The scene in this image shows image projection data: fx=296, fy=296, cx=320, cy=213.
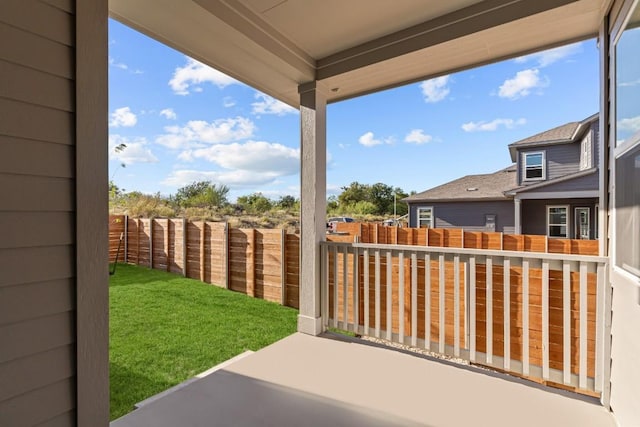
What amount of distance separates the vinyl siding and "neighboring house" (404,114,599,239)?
3443 millimetres

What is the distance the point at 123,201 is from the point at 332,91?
571 centimetres

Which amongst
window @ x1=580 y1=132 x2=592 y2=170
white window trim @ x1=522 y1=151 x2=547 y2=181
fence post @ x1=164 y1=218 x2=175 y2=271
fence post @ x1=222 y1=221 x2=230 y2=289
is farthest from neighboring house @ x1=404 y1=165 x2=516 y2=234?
fence post @ x1=164 y1=218 x2=175 y2=271

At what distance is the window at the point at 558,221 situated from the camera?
3.09m

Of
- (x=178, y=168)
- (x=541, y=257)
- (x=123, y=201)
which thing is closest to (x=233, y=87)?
(x=178, y=168)

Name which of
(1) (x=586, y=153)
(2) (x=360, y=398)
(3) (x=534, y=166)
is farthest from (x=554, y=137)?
(2) (x=360, y=398)

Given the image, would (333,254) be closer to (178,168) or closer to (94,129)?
(94,129)

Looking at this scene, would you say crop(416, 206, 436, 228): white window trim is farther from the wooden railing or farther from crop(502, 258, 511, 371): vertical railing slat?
crop(502, 258, 511, 371): vertical railing slat

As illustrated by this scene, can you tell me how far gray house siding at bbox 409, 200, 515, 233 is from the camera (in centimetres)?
399

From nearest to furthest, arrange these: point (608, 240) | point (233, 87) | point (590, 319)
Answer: point (608, 240) → point (590, 319) → point (233, 87)

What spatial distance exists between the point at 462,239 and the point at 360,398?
2.13 metres

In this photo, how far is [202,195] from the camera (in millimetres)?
6980

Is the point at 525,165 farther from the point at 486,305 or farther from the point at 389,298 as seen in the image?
the point at 389,298

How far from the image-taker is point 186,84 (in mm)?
7098

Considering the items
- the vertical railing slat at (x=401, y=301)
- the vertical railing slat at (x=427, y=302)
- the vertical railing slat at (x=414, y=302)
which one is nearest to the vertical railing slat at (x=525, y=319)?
the vertical railing slat at (x=427, y=302)
